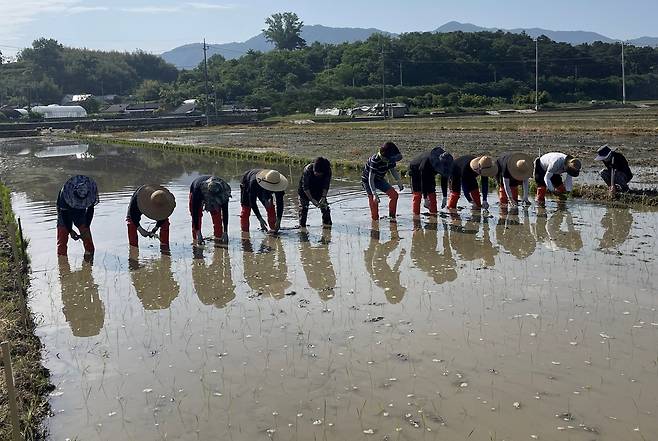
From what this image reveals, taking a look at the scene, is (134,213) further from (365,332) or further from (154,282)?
(365,332)

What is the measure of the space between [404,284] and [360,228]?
3623mm

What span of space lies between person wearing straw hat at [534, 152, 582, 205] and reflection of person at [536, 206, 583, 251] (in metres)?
0.58

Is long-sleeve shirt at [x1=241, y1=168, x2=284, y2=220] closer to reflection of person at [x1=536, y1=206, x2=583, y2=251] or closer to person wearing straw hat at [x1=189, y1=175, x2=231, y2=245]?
person wearing straw hat at [x1=189, y1=175, x2=231, y2=245]

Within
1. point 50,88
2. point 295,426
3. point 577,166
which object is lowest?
point 295,426

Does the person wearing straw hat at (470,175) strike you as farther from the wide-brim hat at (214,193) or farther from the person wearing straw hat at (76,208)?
the person wearing straw hat at (76,208)

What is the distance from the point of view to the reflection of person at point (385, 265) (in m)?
8.23

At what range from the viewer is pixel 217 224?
1121cm

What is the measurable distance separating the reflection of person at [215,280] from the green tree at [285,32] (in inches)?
4655

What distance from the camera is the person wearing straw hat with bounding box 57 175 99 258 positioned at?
32.9 feet

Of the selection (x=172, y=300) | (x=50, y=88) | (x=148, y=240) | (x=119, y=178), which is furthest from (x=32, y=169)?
(x=50, y=88)

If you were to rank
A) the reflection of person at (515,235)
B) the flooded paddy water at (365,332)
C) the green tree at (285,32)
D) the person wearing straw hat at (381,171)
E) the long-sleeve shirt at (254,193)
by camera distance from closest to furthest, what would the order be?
the flooded paddy water at (365,332) → the reflection of person at (515,235) → the long-sleeve shirt at (254,193) → the person wearing straw hat at (381,171) → the green tree at (285,32)

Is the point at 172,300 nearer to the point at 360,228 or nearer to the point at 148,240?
the point at 148,240

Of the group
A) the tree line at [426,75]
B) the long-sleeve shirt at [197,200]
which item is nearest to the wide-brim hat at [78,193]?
the long-sleeve shirt at [197,200]

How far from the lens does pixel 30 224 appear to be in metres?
13.8
